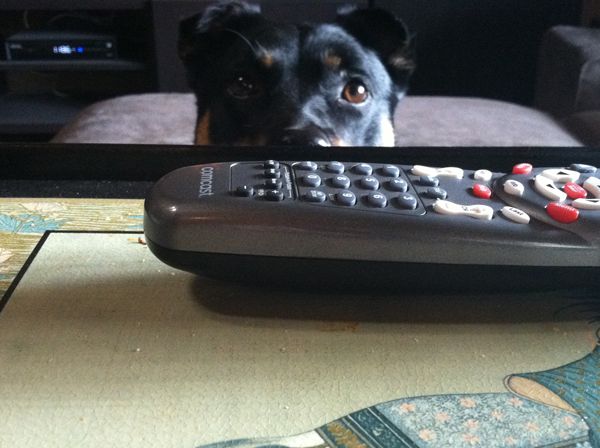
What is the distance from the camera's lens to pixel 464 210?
0.32m

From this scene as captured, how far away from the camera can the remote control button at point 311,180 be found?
337mm

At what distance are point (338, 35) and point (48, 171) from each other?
2.65 ft

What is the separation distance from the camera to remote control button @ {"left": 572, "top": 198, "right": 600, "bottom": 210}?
32cm

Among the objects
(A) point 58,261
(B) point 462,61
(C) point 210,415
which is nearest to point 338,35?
(A) point 58,261

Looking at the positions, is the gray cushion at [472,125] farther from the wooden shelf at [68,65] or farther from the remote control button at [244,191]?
the remote control button at [244,191]

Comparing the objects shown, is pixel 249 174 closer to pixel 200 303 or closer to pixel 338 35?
pixel 200 303

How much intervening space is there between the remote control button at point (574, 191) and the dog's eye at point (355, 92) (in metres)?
0.83

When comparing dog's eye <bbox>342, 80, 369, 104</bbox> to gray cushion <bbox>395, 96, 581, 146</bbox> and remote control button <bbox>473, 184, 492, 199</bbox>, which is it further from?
remote control button <bbox>473, 184, 492, 199</bbox>

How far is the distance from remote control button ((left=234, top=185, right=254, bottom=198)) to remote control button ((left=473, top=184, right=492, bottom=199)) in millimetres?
114

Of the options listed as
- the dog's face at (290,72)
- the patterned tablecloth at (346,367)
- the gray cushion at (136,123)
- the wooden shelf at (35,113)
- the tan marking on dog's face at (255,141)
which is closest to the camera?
the patterned tablecloth at (346,367)

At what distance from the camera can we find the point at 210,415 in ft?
0.81

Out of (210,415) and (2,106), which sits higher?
(210,415)

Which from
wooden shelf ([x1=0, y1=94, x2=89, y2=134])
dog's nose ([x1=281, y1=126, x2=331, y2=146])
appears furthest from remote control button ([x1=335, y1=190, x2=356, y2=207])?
wooden shelf ([x1=0, y1=94, x2=89, y2=134])

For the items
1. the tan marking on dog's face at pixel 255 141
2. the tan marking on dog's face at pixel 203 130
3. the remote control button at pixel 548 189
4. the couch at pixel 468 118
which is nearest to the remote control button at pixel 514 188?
the remote control button at pixel 548 189
